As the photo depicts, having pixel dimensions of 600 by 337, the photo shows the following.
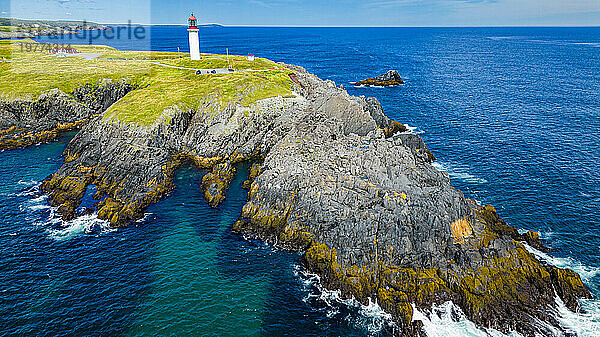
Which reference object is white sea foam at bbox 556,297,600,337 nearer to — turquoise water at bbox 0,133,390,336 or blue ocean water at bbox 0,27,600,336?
blue ocean water at bbox 0,27,600,336

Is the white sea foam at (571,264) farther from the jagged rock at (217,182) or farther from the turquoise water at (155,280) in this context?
the jagged rock at (217,182)

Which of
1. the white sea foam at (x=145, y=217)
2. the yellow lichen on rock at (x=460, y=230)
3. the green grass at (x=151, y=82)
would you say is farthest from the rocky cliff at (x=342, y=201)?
the green grass at (x=151, y=82)

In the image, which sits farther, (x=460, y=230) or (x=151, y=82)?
(x=151, y=82)

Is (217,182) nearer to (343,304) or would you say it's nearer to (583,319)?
(343,304)

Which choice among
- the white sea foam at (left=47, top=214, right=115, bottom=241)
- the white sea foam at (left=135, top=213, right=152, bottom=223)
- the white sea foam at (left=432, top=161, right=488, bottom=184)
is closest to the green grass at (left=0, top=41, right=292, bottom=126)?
the white sea foam at (left=135, top=213, right=152, bottom=223)

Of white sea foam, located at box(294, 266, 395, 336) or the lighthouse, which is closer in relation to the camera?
white sea foam, located at box(294, 266, 395, 336)

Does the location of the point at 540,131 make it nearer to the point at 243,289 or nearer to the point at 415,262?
the point at 415,262

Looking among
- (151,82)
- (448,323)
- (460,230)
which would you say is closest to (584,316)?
(448,323)
